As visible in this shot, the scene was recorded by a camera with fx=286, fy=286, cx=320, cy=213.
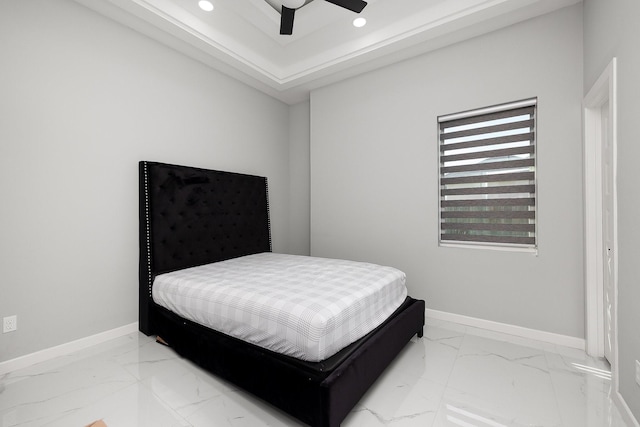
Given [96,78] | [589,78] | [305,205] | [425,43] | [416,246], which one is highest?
[425,43]

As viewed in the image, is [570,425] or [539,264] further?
[539,264]

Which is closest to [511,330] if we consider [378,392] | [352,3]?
[378,392]

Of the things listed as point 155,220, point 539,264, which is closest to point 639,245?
point 539,264

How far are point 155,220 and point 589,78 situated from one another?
3851 mm

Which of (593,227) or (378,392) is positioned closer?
(378,392)

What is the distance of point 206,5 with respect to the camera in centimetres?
265

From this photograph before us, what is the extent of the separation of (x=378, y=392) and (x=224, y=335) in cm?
108

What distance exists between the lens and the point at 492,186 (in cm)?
282

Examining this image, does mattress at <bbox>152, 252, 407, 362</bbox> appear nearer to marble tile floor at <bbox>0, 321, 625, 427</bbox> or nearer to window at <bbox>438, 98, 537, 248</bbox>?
marble tile floor at <bbox>0, 321, 625, 427</bbox>

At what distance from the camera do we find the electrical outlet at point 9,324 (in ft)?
6.68

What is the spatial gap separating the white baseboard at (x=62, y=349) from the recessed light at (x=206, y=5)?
3.05 meters

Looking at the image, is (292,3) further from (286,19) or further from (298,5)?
(286,19)

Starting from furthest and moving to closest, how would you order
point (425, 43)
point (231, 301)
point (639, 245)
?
point (425, 43)
point (231, 301)
point (639, 245)

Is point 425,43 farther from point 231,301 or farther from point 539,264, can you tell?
point 231,301
